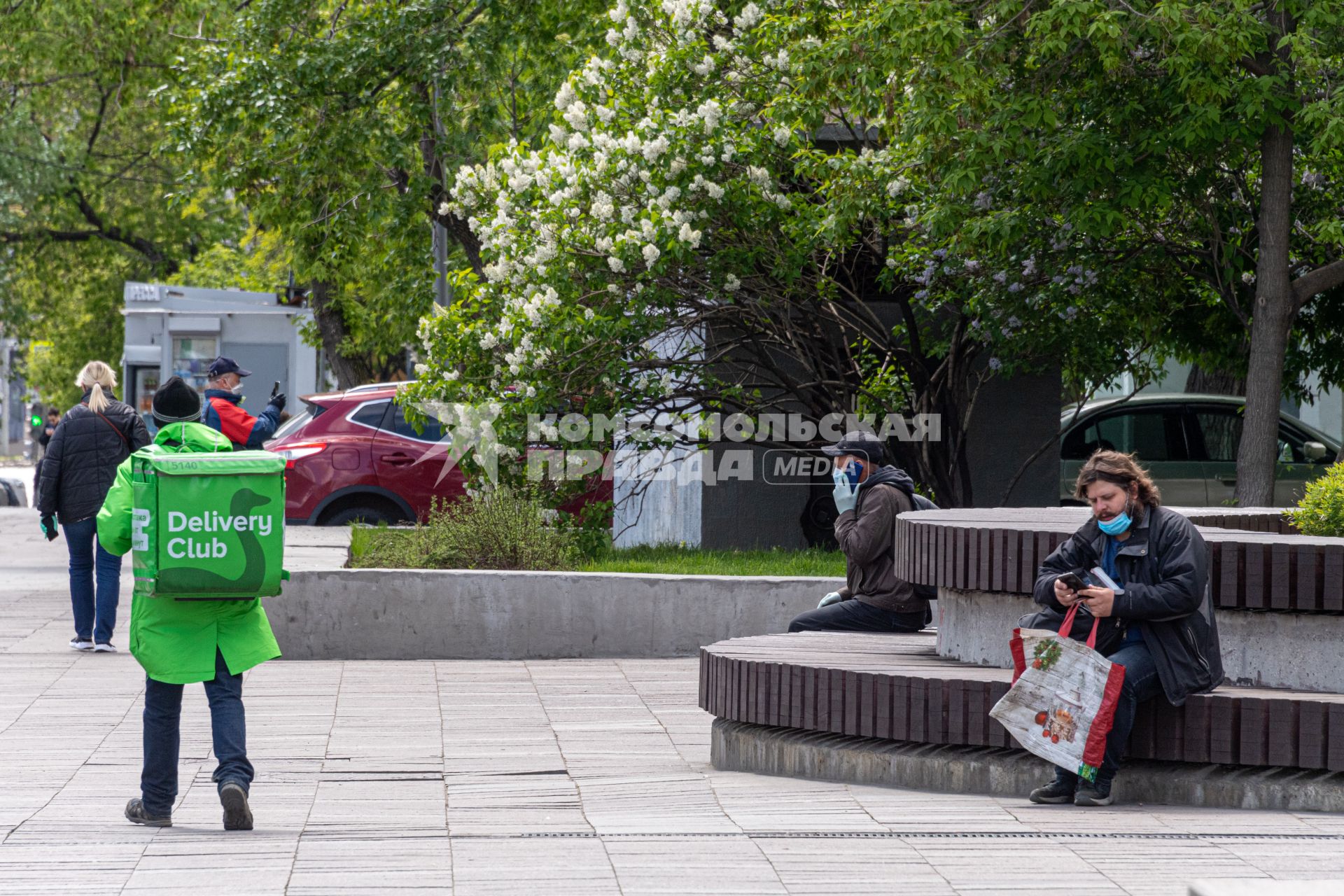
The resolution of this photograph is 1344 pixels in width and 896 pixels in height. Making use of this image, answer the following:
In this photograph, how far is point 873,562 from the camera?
8.59 m

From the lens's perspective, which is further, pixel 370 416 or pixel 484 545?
pixel 370 416

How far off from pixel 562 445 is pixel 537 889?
24.6 ft

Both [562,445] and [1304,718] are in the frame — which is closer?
[1304,718]

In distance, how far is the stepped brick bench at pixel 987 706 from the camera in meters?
6.25

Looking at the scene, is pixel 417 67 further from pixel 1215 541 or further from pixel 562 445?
pixel 1215 541

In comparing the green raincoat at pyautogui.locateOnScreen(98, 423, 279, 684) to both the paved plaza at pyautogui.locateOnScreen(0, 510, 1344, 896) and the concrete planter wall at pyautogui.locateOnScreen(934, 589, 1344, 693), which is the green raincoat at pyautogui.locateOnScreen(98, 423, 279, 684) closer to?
the paved plaza at pyautogui.locateOnScreen(0, 510, 1344, 896)

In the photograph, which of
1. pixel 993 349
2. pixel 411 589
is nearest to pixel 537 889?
pixel 411 589

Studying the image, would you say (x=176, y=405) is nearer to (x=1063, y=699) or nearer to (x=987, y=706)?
(x=987, y=706)

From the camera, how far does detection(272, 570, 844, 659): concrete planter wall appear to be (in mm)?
10805

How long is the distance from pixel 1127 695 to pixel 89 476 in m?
7.11

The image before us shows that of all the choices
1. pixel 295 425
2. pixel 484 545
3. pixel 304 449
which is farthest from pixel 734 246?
pixel 295 425

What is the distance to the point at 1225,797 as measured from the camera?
20.7ft

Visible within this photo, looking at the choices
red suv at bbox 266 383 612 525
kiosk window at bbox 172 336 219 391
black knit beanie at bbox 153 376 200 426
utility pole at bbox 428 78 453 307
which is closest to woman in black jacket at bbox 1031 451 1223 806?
black knit beanie at bbox 153 376 200 426

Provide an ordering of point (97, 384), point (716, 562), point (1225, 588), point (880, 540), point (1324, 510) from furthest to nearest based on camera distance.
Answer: point (716, 562)
point (97, 384)
point (880, 540)
point (1324, 510)
point (1225, 588)
